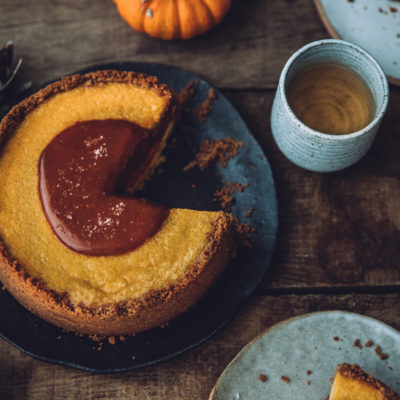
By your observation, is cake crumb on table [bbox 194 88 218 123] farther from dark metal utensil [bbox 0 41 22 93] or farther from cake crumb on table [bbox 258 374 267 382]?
cake crumb on table [bbox 258 374 267 382]

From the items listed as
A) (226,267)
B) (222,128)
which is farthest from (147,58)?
(226,267)

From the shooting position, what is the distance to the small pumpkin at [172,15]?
2.08m

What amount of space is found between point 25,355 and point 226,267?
2.95 ft

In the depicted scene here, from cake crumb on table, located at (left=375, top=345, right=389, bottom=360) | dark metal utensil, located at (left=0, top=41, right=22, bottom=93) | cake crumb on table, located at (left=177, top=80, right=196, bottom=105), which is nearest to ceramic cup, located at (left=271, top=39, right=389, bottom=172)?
cake crumb on table, located at (left=177, top=80, right=196, bottom=105)

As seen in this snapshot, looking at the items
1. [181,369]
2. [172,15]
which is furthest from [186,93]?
[181,369]

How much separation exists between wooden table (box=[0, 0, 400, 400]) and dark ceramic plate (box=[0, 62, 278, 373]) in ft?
0.43

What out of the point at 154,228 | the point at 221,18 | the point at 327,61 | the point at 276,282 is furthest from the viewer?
the point at 221,18

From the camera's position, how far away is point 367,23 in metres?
2.19

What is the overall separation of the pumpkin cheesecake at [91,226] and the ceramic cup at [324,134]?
41 cm

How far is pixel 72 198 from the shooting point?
1771mm

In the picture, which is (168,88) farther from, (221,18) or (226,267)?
(226,267)

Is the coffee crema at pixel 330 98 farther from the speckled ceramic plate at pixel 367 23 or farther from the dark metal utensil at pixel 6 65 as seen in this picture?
the dark metal utensil at pixel 6 65

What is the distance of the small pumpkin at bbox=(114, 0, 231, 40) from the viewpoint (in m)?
2.08

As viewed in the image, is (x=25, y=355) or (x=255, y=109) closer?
(x=25, y=355)
